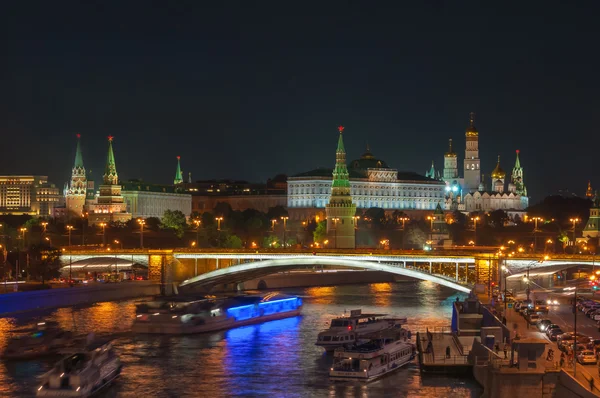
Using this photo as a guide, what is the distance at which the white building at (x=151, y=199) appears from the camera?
171875 mm

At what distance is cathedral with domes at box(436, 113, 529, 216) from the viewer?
18912cm

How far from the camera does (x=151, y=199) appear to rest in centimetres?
17812

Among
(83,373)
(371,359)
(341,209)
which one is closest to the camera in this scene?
(83,373)

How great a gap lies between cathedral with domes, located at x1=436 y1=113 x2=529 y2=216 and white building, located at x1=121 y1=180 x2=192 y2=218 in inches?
1585

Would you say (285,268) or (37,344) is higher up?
(285,268)

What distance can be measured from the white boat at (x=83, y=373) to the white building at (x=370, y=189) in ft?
423

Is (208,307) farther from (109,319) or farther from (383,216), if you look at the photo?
(383,216)

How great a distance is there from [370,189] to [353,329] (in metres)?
129

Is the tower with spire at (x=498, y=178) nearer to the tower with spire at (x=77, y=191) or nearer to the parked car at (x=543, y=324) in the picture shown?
the tower with spire at (x=77, y=191)

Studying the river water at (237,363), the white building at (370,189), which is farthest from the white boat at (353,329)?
the white building at (370,189)

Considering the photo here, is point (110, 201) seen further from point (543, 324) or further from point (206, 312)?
point (543, 324)

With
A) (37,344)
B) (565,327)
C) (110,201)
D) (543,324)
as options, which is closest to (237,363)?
(37,344)

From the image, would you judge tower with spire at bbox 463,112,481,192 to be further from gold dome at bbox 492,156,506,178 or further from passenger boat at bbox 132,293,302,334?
passenger boat at bbox 132,293,302,334

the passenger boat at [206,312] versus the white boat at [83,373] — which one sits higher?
the passenger boat at [206,312]
